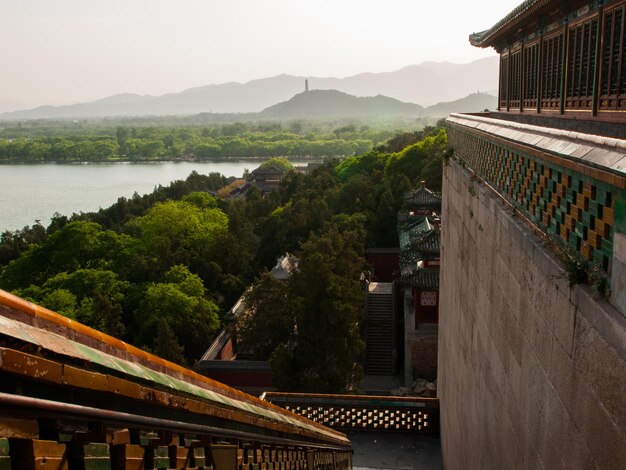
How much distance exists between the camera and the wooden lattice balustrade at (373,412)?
8.28m

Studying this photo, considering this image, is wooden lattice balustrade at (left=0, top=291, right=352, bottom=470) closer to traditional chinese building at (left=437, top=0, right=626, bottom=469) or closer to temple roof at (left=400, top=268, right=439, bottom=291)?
traditional chinese building at (left=437, top=0, right=626, bottom=469)

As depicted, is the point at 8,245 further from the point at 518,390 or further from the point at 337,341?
the point at 518,390

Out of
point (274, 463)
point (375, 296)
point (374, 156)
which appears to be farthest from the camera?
point (374, 156)

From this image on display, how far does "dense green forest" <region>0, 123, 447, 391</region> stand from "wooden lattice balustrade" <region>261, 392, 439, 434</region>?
3.71m

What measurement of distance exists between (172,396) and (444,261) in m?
7.07

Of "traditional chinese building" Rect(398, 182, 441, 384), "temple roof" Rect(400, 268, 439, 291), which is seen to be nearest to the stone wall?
"temple roof" Rect(400, 268, 439, 291)

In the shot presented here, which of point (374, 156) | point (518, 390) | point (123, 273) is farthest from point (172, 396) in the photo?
point (374, 156)

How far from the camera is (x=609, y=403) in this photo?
205 centimetres

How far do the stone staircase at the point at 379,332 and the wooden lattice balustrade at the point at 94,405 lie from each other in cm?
1471

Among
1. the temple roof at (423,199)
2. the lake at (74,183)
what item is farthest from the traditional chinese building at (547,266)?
the lake at (74,183)

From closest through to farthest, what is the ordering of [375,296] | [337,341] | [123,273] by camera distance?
[337,341] < [375,296] < [123,273]

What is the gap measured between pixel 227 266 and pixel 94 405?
21.2 m

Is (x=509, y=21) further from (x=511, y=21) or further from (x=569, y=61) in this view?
(x=569, y=61)

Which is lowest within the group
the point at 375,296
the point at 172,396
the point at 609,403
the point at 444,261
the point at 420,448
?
the point at 375,296
